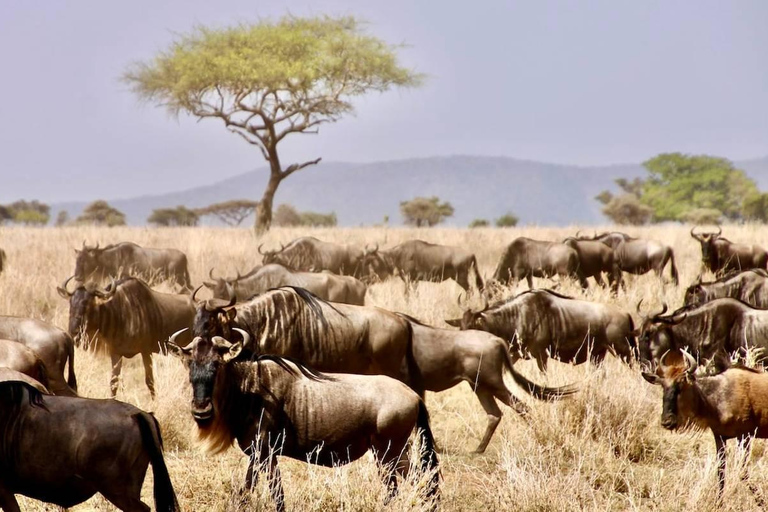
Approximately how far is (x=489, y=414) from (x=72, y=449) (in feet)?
11.7

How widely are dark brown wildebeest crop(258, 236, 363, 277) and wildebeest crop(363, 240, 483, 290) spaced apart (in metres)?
A: 0.40

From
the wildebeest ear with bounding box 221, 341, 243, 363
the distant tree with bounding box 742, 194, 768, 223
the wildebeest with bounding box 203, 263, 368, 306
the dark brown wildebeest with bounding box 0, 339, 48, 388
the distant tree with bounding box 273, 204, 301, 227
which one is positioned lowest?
the distant tree with bounding box 742, 194, 768, 223

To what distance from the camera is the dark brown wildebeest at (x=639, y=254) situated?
15109 millimetres

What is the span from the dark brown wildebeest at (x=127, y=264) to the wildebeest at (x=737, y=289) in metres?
7.45

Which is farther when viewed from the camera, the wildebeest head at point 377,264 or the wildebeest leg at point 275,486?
the wildebeest head at point 377,264

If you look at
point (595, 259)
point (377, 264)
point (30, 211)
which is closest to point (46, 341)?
point (377, 264)

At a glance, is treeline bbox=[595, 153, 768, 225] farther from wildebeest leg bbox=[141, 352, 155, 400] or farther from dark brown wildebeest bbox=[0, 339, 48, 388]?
dark brown wildebeest bbox=[0, 339, 48, 388]

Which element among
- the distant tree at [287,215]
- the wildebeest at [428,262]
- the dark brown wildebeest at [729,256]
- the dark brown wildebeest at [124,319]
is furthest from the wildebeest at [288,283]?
the distant tree at [287,215]

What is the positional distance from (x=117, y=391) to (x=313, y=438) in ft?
12.4

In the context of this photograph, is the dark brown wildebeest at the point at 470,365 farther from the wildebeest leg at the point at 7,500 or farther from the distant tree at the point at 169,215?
the distant tree at the point at 169,215

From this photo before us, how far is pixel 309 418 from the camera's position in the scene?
4594 millimetres

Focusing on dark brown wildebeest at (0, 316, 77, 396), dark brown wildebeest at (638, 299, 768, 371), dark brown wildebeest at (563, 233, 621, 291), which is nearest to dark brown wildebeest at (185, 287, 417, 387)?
dark brown wildebeest at (0, 316, 77, 396)

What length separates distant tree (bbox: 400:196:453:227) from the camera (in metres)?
51.6

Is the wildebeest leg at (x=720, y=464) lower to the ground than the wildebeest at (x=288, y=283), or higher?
lower
